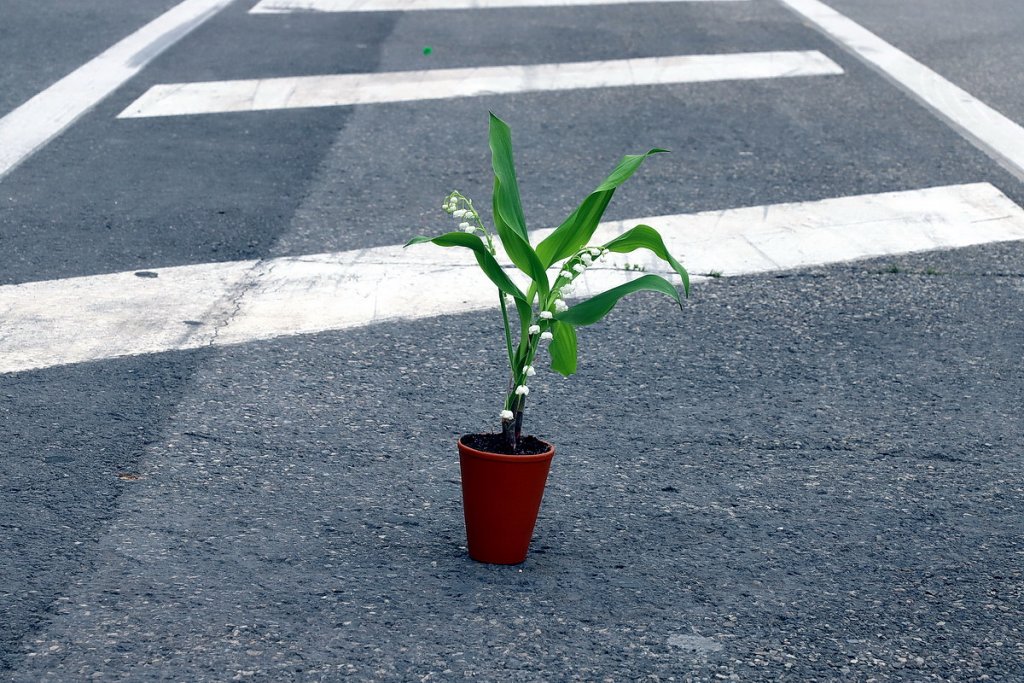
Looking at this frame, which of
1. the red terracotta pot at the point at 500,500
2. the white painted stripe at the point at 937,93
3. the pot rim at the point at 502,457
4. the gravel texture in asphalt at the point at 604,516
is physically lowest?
the white painted stripe at the point at 937,93

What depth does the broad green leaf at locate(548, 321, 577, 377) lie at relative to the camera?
3.29 meters

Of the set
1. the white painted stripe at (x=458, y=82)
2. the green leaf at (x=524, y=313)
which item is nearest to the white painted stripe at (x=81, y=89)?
the white painted stripe at (x=458, y=82)

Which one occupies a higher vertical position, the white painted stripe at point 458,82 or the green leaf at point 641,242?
the green leaf at point 641,242

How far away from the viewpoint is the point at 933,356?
4.87 meters

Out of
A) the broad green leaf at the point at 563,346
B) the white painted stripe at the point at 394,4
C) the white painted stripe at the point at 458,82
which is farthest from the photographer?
the white painted stripe at the point at 394,4

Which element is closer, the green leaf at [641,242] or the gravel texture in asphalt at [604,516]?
the gravel texture in asphalt at [604,516]

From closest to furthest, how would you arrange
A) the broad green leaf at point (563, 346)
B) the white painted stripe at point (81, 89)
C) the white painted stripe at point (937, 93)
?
1. the broad green leaf at point (563, 346)
2. the white painted stripe at point (81, 89)
3. the white painted stripe at point (937, 93)

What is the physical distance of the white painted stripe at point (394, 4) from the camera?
1184cm

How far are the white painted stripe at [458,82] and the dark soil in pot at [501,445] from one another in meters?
5.47

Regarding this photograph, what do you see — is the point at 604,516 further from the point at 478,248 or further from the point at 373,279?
the point at 373,279

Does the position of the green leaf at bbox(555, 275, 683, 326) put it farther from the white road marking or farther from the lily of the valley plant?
the white road marking

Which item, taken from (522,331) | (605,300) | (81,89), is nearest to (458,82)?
(81,89)

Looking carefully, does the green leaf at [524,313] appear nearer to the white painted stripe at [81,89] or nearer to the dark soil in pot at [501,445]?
the dark soil in pot at [501,445]

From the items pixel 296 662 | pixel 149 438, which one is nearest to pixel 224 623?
pixel 296 662
